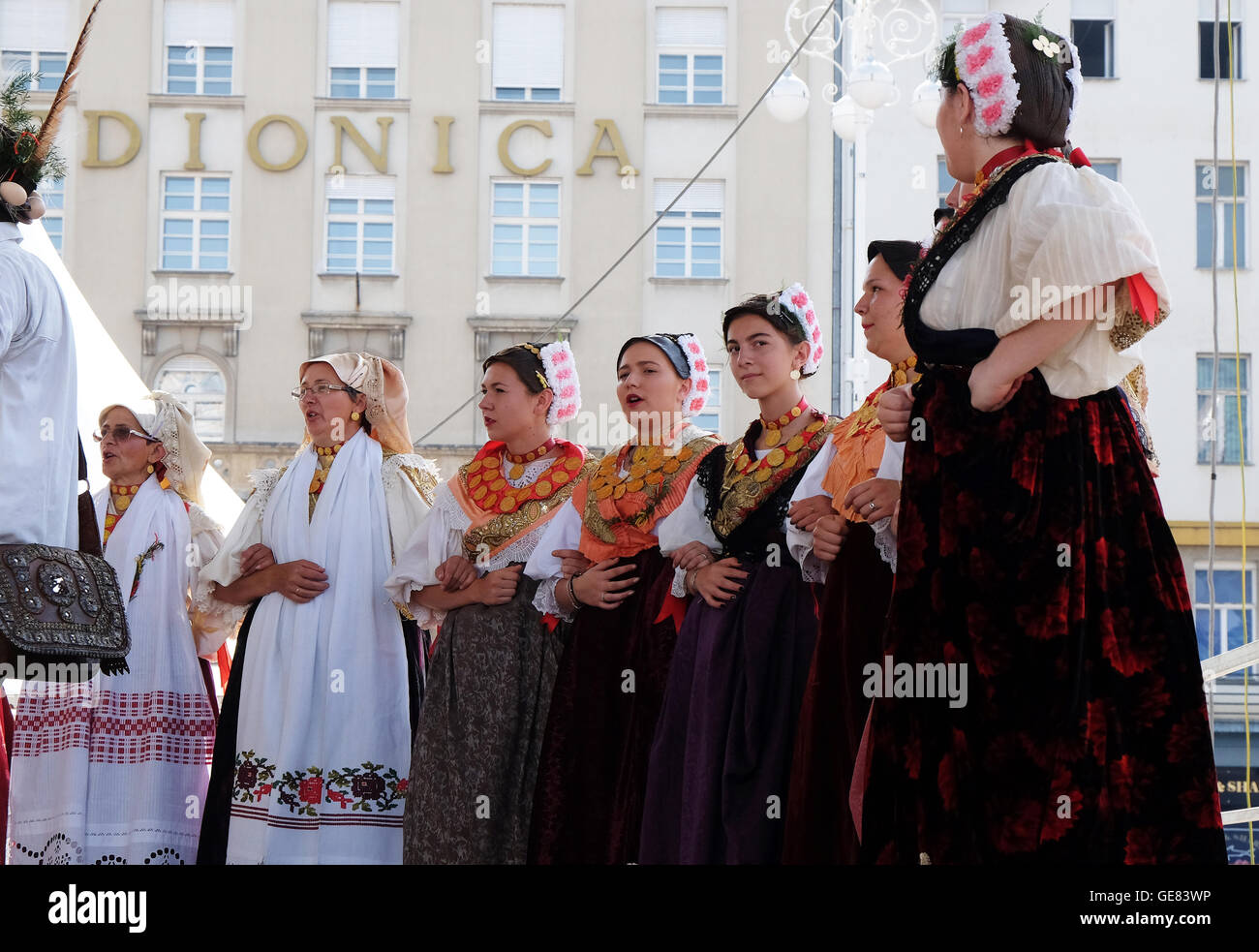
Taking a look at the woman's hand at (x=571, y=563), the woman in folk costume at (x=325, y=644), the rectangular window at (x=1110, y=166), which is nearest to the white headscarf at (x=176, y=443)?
the woman in folk costume at (x=325, y=644)

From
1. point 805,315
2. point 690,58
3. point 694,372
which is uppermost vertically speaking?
point 690,58

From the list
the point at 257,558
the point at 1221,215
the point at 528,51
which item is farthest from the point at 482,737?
the point at 1221,215

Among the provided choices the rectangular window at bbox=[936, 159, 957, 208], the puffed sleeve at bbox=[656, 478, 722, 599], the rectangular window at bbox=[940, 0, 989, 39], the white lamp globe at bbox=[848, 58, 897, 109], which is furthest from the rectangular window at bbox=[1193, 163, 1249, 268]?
the puffed sleeve at bbox=[656, 478, 722, 599]

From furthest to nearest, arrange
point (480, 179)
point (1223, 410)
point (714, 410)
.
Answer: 1. point (480, 179)
2. point (1223, 410)
3. point (714, 410)

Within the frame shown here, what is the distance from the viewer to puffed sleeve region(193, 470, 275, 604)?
17.2 ft

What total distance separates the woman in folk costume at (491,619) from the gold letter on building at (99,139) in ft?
53.7

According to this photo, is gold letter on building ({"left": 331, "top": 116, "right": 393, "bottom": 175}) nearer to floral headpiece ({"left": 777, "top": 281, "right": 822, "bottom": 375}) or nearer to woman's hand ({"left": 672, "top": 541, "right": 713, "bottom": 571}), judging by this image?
floral headpiece ({"left": 777, "top": 281, "right": 822, "bottom": 375})

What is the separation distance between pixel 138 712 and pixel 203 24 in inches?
660

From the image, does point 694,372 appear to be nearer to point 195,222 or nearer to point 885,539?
point 885,539

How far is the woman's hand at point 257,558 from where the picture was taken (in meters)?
5.22

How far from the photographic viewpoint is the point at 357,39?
20.2 metres

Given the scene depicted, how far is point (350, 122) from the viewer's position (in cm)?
1995
